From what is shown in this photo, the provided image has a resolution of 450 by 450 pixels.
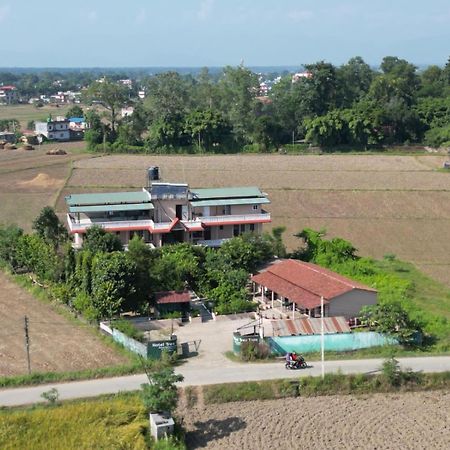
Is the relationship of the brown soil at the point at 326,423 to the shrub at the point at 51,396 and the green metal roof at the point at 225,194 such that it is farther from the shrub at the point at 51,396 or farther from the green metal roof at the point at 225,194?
the green metal roof at the point at 225,194

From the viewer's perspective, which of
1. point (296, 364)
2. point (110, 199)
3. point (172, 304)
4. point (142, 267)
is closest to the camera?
point (296, 364)

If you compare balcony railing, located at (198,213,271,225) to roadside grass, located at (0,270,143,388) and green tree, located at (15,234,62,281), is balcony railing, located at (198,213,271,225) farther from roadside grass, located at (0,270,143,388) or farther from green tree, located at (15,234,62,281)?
roadside grass, located at (0,270,143,388)

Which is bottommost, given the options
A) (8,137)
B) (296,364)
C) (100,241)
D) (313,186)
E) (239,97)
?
(296,364)

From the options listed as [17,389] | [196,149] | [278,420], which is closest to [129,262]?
[17,389]

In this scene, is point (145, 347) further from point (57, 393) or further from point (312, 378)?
point (312, 378)

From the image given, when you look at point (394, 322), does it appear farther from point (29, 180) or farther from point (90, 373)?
point (29, 180)

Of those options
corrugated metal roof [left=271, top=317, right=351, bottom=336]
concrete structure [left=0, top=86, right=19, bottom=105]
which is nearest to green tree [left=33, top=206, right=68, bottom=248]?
corrugated metal roof [left=271, top=317, right=351, bottom=336]

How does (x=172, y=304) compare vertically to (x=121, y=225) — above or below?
below

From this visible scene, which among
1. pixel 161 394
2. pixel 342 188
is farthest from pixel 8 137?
pixel 161 394
